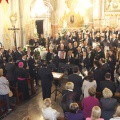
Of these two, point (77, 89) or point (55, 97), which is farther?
point (55, 97)

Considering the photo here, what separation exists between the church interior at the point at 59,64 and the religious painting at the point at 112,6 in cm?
2

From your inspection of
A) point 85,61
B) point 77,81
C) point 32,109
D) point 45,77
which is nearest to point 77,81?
point 77,81

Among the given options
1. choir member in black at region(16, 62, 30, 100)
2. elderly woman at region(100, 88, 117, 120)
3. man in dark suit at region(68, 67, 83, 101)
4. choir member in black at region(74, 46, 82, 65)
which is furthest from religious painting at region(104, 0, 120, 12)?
elderly woman at region(100, 88, 117, 120)

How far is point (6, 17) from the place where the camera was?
15.0m

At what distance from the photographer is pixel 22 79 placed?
9.17 metres

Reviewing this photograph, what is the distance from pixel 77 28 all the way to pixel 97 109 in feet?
57.5

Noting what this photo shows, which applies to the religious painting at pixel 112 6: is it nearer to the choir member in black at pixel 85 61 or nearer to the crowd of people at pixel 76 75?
the crowd of people at pixel 76 75

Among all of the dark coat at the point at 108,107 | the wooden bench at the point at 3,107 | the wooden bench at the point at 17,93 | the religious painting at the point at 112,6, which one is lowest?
the wooden bench at the point at 3,107

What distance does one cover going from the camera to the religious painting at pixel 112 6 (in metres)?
21.1

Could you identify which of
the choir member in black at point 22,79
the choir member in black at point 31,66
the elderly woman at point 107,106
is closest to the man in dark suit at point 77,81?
the elderly woman at point 107,106

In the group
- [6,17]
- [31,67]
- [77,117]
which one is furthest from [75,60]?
[77,117]

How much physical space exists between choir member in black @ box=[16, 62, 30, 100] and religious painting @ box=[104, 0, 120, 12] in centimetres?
1450

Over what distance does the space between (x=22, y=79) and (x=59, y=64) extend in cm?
258

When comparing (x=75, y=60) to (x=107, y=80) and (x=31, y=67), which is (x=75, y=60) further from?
(x=107, y=80)
